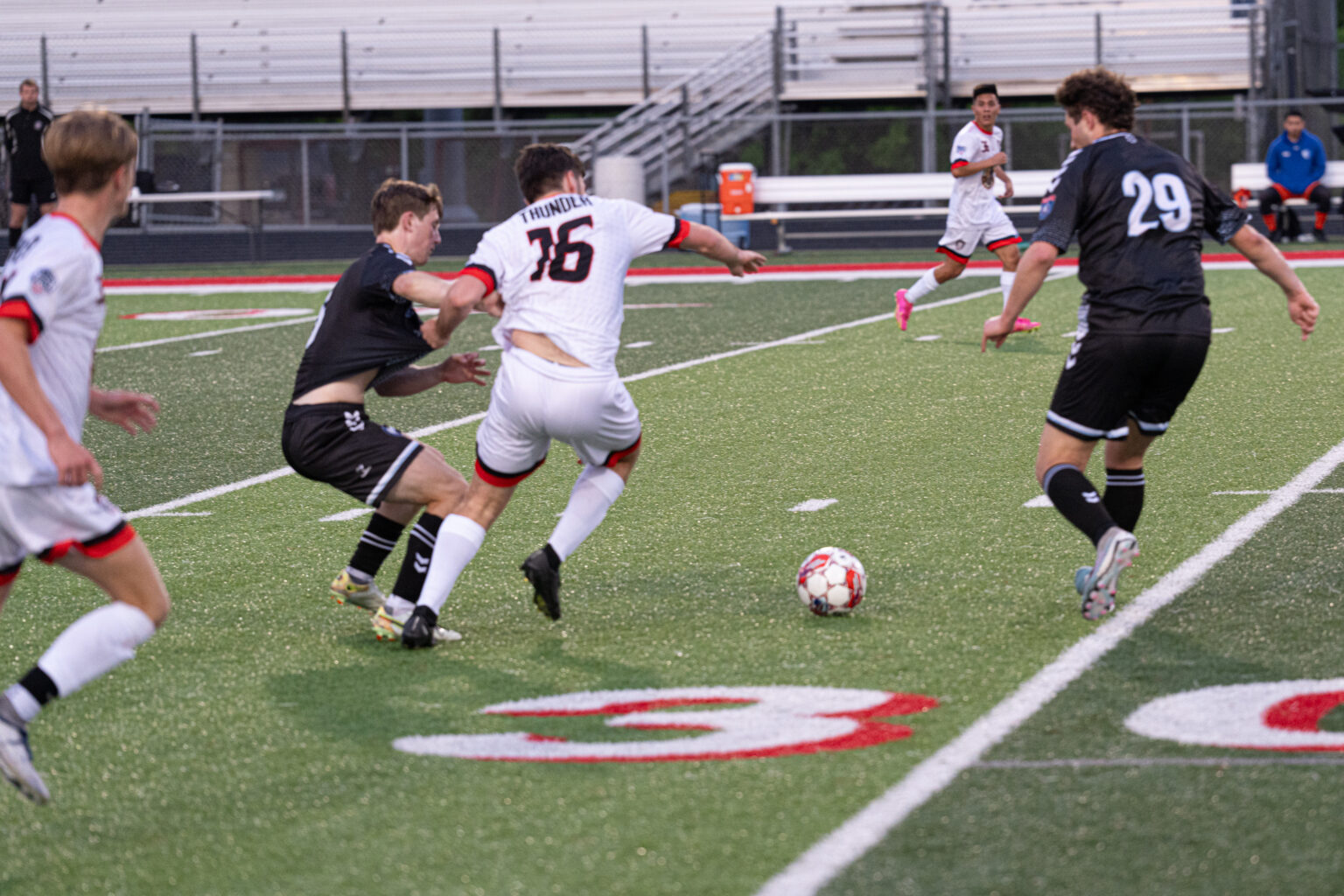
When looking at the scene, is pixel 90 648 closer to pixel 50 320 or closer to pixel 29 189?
pixel 50 320

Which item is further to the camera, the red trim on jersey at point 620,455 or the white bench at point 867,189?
the white bench at point 867,189

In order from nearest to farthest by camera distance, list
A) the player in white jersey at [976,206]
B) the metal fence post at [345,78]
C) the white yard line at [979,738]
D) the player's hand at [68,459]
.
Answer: the white yard line at [979,738] → the player's hand at [68,459] → the player in white jersey at [976,206] → the metal fence post at [345,78]

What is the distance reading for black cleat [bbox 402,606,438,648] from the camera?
18.1ft

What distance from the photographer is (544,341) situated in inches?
219

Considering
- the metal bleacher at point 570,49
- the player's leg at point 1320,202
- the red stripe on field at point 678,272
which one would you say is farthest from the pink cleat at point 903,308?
the metal bleacher at point 570,49

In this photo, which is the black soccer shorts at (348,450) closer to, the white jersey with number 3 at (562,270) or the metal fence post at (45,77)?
the white jersey with number 3 at (562,270)

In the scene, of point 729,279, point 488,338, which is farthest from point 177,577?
point 729,279

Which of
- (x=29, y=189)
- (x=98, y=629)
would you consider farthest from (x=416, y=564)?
(x=29, y=189)

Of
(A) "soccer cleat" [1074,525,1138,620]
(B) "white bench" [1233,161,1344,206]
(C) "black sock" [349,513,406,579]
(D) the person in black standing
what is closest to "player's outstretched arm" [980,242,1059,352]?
(A) "soccer cleat" [1074,525,1138,620]

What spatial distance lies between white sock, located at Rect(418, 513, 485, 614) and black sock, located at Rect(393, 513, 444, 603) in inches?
7.2

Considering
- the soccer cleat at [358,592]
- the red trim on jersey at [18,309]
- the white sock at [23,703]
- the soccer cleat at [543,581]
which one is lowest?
the soccer cleat at [358,592]

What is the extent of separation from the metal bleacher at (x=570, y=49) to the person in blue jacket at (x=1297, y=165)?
624 cm

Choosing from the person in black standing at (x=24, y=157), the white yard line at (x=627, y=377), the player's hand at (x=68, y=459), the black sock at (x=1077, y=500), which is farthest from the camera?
the person in black standing at (x=24, y=157)

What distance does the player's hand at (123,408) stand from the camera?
458 centimetres
